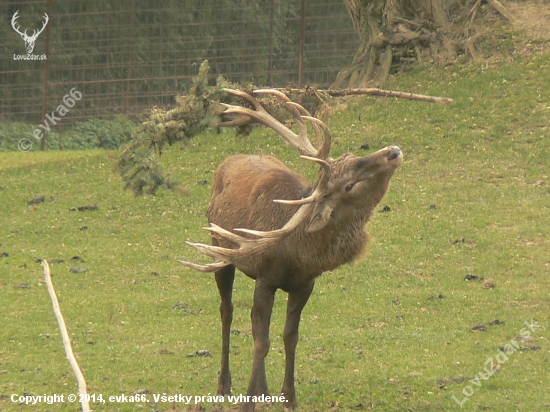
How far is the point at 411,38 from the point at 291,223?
45.2ft

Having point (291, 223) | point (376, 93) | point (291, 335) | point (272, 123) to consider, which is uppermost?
point (376, 93)

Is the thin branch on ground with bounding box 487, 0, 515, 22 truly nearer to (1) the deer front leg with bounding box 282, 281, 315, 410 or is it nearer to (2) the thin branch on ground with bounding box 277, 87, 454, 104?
(2) the thin branch on ground with bounding box 277, 87, 454, 104

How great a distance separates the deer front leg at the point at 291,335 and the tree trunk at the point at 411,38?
12.6m

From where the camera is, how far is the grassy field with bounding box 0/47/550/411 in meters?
9.13

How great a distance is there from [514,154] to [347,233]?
31.5 ft

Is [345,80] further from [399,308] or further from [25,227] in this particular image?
[399,308]

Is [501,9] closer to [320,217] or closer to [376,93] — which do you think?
[376,93]

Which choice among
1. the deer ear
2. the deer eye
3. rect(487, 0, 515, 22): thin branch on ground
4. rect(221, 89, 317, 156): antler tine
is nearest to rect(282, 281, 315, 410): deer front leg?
the deer ear

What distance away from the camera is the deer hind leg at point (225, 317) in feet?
28.9

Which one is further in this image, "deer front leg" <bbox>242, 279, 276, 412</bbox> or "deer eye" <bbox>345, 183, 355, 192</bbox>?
"deer front leg" <bbox>242, 279, 276, 412</bbox>

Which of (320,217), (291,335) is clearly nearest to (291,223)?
(320,217)

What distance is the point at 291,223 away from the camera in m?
7.79

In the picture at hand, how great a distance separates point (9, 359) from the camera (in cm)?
989

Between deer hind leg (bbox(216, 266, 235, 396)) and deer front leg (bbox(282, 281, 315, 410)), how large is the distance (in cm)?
64
